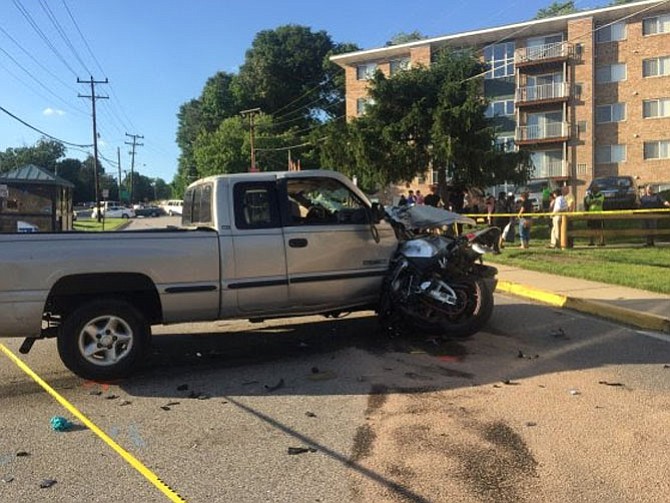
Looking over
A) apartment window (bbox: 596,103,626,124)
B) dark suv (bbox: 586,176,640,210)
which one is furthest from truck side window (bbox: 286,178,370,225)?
apartment window (bbox: 596,103,626,124)

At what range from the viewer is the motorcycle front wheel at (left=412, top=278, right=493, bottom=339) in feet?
24.5

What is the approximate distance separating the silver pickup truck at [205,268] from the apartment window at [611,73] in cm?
4331

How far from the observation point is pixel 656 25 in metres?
43.8

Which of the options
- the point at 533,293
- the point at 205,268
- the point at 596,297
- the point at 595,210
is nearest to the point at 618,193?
the point at 595,210

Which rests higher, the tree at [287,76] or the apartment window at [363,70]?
the tree at [287,76]

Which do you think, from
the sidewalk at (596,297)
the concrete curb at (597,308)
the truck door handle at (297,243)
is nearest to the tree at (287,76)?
the sidewalk at (596,297)

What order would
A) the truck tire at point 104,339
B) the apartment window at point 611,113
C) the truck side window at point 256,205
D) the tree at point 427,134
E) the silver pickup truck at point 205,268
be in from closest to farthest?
1. the silver pickup truck at point 205,268
2. the truck tire at point 104,339
3. the truck side window at point 256,205
4. the tree at point 427,134
5. the apartment window at point 611,113

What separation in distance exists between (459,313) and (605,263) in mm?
7654

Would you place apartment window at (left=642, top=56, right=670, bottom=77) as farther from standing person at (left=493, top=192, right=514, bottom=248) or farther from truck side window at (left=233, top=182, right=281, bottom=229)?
truck side window at (left=233, top=182, right=281, bottom=229)

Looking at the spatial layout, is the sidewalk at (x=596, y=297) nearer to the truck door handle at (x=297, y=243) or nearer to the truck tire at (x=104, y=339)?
the truck door handle at (x=297, y=243)

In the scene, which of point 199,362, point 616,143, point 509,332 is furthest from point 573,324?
point 616,143

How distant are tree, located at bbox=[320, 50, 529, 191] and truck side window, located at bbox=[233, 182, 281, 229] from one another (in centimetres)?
2101

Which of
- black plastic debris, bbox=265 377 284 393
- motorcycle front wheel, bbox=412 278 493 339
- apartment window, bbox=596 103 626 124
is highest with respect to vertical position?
apartment window, bbox=596 103 626 124

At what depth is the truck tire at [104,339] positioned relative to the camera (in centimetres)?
630
